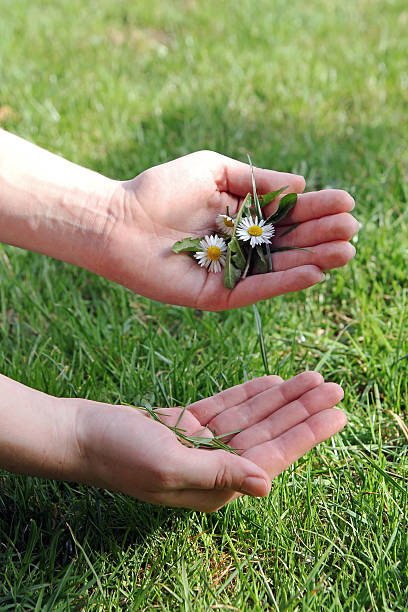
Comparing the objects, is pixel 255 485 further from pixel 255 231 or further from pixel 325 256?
pixel 255 231

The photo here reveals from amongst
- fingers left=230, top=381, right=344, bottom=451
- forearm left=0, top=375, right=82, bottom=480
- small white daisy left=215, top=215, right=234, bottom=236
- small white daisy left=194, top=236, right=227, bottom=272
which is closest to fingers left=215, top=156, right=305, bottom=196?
small white daisy left=215, top=215, right=234, bottom=236

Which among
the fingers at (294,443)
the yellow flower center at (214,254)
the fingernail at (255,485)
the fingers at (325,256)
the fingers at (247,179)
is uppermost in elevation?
the fingers at (247,179)

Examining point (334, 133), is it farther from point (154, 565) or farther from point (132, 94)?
point (154, 565)

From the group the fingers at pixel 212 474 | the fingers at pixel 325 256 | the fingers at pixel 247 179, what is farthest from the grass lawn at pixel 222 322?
the fingers at pixel 247 179

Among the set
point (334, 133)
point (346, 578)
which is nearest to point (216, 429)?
point (346, 578)

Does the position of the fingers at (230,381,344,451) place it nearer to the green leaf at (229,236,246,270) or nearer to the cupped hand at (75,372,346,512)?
the cupped hand at (75,372,346,512)

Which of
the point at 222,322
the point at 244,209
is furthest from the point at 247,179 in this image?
the point at 222,322

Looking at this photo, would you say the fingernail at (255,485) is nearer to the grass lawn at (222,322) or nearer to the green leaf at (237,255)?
the grass lawn at (222,322)
